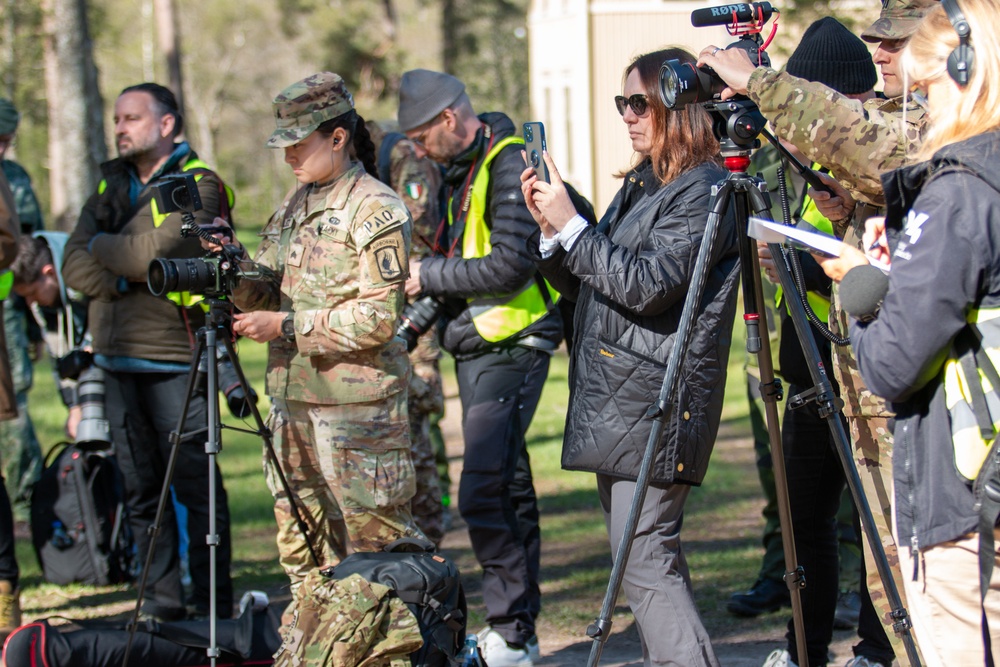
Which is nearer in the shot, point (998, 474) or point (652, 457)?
point (998, 474)

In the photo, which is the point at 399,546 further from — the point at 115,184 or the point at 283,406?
the point at 115,184

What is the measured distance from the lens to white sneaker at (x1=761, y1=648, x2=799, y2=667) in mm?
3910

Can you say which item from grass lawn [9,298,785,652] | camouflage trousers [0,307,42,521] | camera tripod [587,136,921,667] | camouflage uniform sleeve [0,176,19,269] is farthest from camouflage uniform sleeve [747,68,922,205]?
camouflage trousers [0,307,42,521]

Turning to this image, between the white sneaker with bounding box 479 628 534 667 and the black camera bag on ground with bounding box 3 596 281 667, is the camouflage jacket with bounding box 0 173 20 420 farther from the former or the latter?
the white sneaker with bounding box 479 628 534 667

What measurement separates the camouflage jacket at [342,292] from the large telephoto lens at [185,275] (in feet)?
0.61

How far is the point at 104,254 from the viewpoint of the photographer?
187 inches

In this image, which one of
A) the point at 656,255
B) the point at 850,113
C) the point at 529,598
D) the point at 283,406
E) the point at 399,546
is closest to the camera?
the point at 850,113

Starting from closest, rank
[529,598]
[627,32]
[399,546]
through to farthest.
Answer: [399,546] < [529,598] < [627,32]

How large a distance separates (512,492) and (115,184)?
220cm

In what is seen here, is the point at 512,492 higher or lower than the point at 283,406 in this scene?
lower

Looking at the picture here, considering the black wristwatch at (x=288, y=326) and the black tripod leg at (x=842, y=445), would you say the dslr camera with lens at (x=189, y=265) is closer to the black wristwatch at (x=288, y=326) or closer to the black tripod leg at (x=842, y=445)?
the black wristwatch at (x=288, y=326)

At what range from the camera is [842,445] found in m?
2.96

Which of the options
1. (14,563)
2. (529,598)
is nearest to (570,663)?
(529,598)

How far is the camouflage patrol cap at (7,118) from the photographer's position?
554 centimetres
